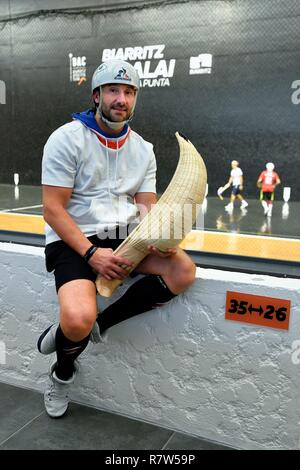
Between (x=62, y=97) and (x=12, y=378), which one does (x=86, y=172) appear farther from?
(x=62, y=97)

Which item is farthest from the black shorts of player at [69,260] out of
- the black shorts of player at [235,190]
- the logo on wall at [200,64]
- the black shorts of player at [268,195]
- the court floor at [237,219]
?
the logo on wall at [200,64]

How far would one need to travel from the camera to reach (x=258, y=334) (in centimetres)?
134

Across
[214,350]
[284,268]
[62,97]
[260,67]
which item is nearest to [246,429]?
[214,350]

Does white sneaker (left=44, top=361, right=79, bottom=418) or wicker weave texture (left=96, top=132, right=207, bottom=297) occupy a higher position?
wicker weave texture (left=96, top=132, right=207, bottom=297)

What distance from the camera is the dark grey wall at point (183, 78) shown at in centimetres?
654

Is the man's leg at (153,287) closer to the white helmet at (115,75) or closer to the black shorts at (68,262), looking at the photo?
the black shorts at (68,262)

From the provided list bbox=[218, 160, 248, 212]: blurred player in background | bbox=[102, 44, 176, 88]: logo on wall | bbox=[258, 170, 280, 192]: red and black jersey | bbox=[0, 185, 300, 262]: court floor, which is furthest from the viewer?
bbox=[102, 44, 176, 88]: logo on wall

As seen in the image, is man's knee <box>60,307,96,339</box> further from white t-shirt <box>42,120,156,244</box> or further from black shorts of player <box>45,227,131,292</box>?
white t-shirt <box>42,120,156,244</box>

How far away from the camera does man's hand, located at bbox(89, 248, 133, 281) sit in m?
1.31

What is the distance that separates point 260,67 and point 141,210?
19.1 feet

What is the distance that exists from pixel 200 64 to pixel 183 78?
1.03 ft

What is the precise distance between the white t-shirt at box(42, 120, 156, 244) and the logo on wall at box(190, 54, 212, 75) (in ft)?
19.1

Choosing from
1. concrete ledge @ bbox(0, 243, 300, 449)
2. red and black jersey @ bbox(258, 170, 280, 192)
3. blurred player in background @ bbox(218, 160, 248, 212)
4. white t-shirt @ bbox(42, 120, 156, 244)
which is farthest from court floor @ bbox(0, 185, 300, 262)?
white t-shirt @ bbox(42, 120, 156, 244)

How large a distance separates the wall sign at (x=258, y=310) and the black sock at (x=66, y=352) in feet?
1.41
